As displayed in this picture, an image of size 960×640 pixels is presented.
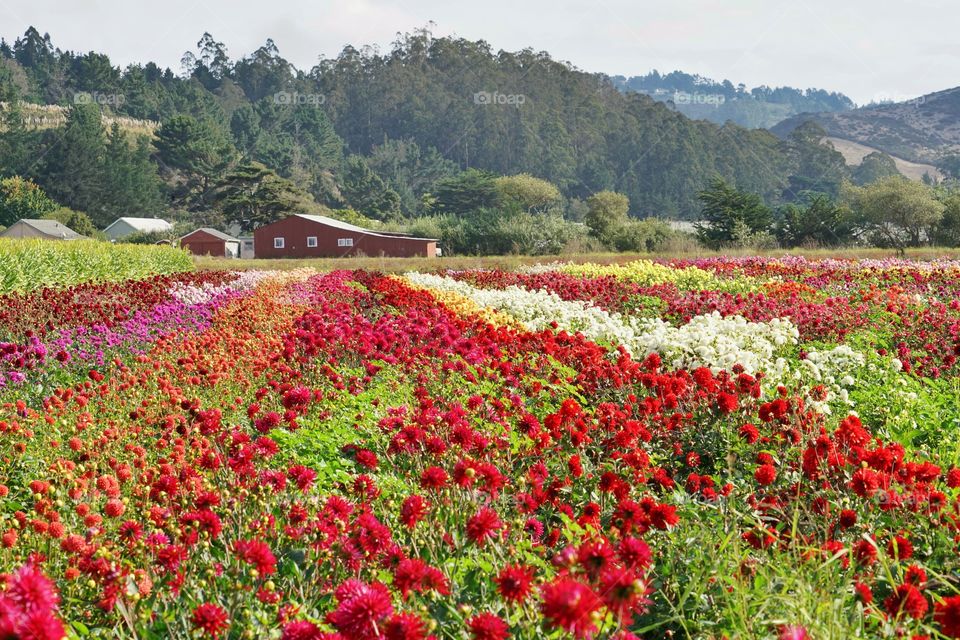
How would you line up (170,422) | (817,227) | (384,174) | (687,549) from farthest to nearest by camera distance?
(384,174) < (817,227) < (170,422) < (687,549)

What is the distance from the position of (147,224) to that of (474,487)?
8022cm

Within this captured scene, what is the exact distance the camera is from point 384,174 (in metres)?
113

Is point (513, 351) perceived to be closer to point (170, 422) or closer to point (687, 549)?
point (170, 422)

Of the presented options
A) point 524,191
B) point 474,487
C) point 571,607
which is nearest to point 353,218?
point 524,191

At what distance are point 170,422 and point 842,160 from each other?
145 m

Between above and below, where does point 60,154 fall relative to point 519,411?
above

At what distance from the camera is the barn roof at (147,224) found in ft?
241

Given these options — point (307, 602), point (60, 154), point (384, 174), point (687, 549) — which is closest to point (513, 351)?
point (687, 549)

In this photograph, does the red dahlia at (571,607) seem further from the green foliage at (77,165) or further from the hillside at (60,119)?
the hillside at (60,119)

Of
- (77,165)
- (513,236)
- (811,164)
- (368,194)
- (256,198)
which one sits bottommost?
(513,236)

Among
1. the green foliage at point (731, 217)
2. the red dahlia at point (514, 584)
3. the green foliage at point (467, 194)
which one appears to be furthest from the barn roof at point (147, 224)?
the red dahlia at point (514, 584)

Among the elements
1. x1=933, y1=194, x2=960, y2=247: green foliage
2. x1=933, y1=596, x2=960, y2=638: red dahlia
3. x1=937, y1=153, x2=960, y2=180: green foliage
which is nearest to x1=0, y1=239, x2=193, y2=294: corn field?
x1=933, y1=596, x2=960, y2=638: red dahlia

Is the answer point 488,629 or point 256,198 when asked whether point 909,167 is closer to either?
point 256,198

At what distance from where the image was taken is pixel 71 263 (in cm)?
2072
